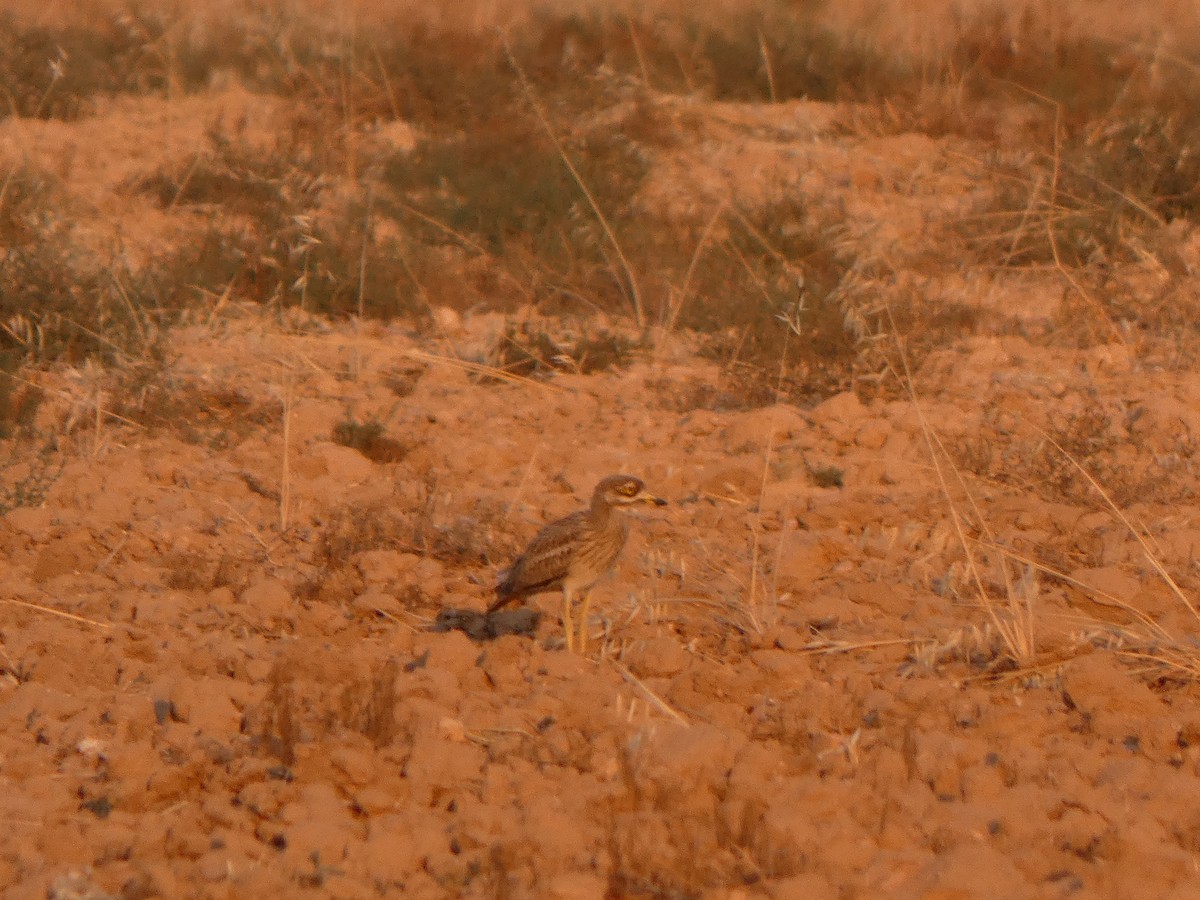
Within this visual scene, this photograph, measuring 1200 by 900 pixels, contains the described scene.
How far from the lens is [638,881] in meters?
3.59

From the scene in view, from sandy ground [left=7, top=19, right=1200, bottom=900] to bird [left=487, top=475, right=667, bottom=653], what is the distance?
7.8 inches

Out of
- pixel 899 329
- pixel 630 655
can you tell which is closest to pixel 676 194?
pixel 899 329

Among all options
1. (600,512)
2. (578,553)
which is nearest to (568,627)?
(578,553)

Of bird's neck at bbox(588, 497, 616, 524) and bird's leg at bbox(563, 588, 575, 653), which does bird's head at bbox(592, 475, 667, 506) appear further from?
bird's leg at bbox(563, 588, 575, 653)

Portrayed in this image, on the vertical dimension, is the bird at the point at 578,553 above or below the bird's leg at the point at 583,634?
above

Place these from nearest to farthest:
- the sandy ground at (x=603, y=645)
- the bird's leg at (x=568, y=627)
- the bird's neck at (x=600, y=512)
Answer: the sandy ground at (x=603, y=645)
the bird's leg at (x=568, y=627)
the bird's neck at (x=600, y=512)

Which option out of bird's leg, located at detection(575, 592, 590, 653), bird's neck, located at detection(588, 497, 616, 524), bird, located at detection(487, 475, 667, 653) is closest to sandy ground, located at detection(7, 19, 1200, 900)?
bird's leg, located at detection(575, 592, 590, 653)

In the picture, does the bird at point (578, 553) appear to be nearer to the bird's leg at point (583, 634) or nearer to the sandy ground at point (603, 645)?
the bird's leg at point (583, 634)

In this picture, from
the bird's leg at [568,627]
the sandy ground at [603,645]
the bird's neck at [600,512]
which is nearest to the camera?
the sandy ground at [603,645]

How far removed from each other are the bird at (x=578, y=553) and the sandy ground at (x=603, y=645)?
0.20 metres

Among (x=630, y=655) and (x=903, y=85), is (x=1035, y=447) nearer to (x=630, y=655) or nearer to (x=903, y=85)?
(x=630, y=655)

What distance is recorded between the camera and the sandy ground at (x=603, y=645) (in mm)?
3680

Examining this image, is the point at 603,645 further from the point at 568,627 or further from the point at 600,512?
the point at 600,512

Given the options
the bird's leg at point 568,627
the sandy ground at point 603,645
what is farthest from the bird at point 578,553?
the sandy ground at point 603,645
